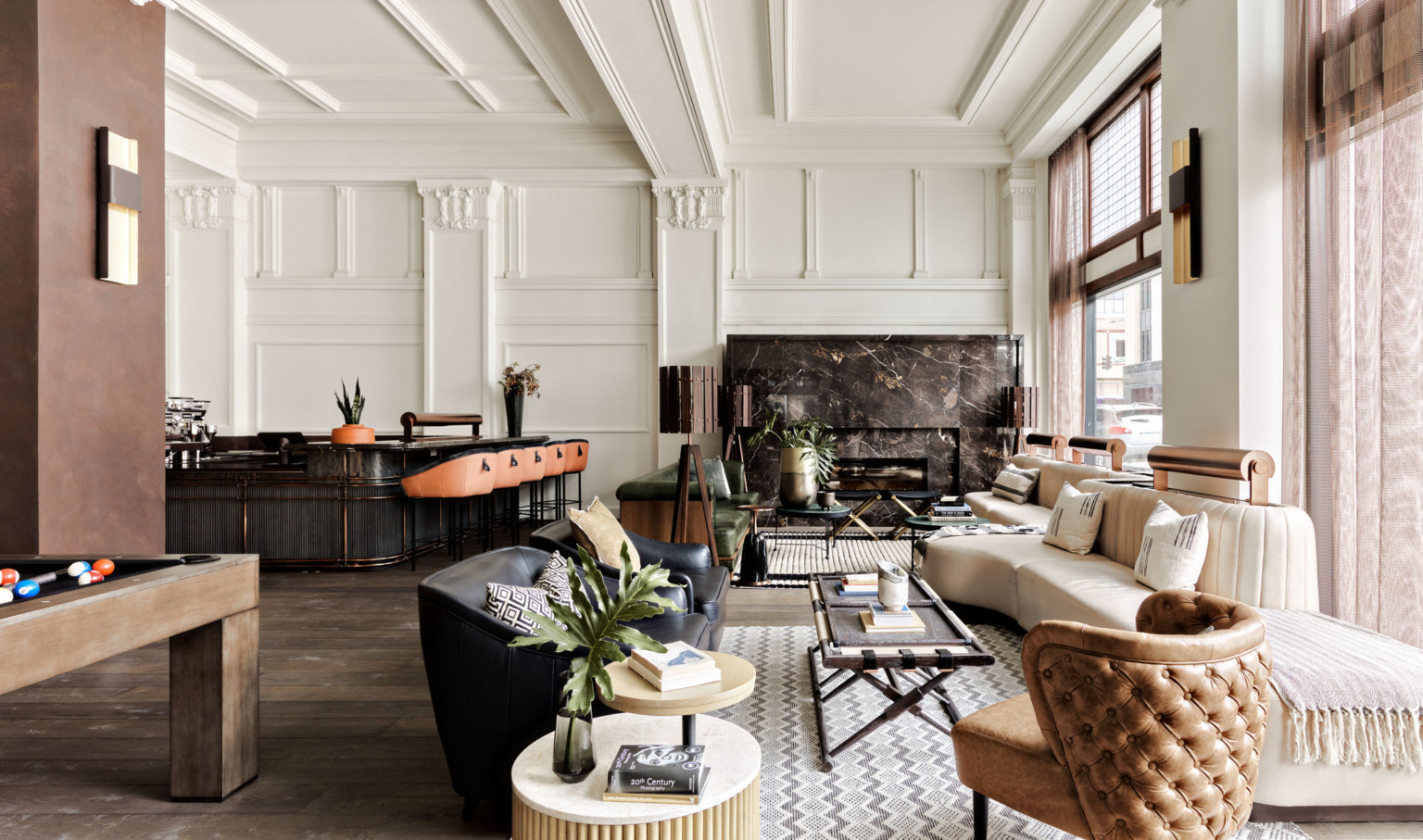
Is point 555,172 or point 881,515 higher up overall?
point 555,172

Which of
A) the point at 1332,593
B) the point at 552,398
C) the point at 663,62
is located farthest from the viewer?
the point at 552,398

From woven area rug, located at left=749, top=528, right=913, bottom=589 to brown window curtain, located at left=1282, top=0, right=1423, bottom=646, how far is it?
2787mm

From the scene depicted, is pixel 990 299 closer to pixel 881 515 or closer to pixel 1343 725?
pixel 881 515

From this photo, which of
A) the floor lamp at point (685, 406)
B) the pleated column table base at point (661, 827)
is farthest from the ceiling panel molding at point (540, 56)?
the pleated column table base at point (661, 827)

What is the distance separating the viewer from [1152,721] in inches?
58.9

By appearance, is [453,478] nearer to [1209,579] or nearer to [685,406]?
[685,406]

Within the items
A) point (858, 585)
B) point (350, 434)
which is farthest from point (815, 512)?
point (350, 434)

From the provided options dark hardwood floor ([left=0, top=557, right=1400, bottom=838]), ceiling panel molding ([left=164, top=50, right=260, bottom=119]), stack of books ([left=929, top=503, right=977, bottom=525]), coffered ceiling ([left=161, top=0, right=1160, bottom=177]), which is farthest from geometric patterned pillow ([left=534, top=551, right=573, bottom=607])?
ceiling panel molding ([left=164, top=50, right=260, bottom=119])

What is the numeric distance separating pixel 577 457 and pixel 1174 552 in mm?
5693

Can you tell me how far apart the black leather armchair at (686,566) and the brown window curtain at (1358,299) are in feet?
9.39

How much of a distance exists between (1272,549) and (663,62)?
4.69 m

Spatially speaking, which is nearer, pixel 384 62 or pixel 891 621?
pixel 891 621

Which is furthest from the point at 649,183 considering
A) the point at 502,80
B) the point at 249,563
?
the point at 249,563

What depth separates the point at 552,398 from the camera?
8164mm
